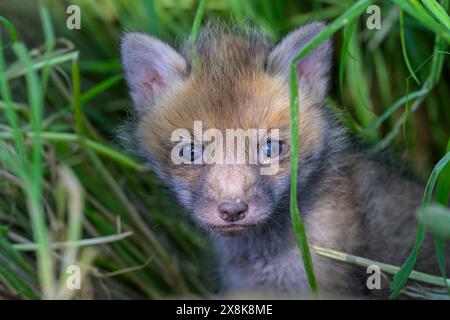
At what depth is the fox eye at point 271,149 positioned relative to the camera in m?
1.97

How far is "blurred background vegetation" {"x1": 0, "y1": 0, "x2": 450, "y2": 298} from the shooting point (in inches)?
92.7

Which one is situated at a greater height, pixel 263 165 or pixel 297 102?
pixel 297 102

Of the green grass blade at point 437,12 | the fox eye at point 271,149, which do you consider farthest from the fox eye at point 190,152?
the green grass blade at point 437,12

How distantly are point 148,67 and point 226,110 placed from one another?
0.42 m

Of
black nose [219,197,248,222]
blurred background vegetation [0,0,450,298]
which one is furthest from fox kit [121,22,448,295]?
blurred background vegetation [0,0,450,298]

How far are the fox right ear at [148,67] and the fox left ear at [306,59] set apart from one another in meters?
0.30

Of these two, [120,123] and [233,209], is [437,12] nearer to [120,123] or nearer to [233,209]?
[233,209]

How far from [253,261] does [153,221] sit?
74 centimetres

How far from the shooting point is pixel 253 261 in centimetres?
232

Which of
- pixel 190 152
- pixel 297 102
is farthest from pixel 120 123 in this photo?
pixel 297 102

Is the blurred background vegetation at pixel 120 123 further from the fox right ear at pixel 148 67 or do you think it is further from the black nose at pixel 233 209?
the black nose at pixel 233 209

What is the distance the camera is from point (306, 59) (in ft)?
7.16

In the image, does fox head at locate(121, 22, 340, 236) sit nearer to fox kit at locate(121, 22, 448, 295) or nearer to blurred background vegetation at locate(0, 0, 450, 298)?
fox kit at locate(121, 22, 448, 295)

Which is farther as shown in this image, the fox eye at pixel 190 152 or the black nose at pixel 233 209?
the fox eye at pixel 190 152
